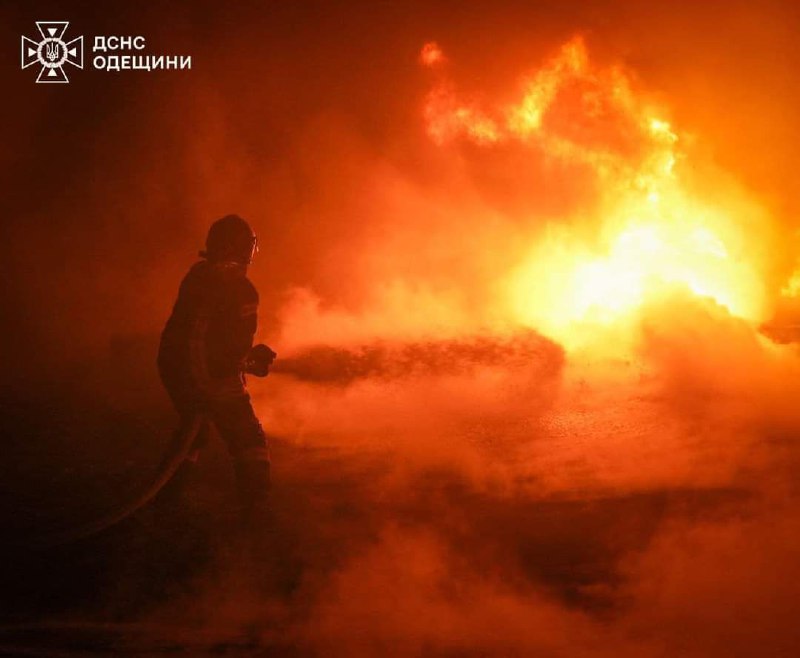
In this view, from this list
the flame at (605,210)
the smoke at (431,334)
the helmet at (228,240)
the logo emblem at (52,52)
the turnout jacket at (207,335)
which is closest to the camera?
the smoke at (431,334)

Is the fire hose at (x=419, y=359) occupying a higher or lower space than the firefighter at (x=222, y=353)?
higher

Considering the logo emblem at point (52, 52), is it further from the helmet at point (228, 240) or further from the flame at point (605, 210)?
the helmet at point (228, 240)

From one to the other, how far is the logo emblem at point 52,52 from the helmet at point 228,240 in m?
9.94

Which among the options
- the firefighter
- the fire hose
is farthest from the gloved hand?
the fire hose

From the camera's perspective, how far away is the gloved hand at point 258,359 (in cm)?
557

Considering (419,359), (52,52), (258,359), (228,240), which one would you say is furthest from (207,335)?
(52,52)

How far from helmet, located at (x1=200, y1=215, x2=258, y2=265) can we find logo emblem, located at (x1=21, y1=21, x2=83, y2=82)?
9.94 metres

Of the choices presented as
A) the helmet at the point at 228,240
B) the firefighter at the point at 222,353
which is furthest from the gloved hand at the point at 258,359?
the helmet at the point at 228,240

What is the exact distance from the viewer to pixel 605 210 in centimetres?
1374

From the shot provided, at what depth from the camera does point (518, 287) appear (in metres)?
14.3

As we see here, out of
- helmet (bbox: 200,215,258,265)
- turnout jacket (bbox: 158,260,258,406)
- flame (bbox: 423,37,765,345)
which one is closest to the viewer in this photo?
turnout jacket (bbox: 158,260,258,406)

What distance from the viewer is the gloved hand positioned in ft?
18.3

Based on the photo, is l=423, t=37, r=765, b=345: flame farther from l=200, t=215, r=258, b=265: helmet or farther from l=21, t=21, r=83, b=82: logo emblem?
l=200, t=215, r=258, b=265: helmet

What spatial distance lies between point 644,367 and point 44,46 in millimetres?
11891
